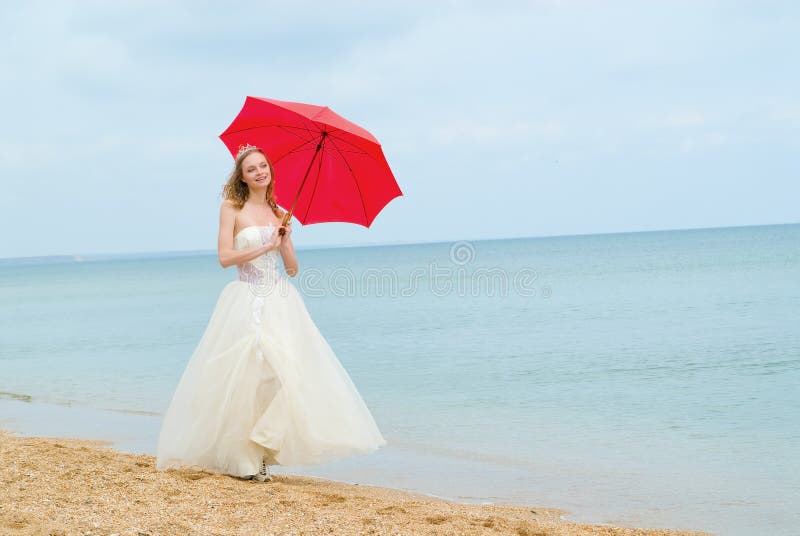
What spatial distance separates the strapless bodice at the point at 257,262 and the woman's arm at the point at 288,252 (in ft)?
0.23

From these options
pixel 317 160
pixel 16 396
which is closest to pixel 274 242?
pixel 317 160

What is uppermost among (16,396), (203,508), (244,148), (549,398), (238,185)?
(244,148)

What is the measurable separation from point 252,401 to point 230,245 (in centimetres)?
109

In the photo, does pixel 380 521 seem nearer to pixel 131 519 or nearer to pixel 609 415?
pixel 131 519

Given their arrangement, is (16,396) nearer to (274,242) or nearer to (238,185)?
(238,185)

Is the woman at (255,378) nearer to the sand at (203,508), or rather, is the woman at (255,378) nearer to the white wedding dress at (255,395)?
the white wedding dress at (255,395)

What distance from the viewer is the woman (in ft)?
18.1

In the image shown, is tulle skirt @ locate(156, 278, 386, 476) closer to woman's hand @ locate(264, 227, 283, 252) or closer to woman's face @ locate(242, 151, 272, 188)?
woman's hand @ locate(264, 227, 283, 252)

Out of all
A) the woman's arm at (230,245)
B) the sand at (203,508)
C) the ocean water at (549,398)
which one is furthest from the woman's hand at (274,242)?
the ocean water at (549,398)

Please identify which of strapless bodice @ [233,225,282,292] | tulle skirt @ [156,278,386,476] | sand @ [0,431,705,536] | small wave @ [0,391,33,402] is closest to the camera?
sand @ [0,431,705,536]

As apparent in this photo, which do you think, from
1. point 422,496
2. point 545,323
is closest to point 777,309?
point 545,323

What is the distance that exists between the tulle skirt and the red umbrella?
2.44ft

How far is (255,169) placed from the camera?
5707mm

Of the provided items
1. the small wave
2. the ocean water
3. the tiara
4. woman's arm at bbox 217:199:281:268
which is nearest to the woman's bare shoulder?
woman's arm at bbox 217:199:281:268
